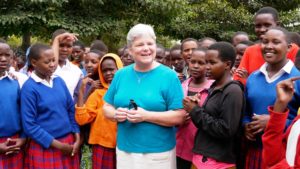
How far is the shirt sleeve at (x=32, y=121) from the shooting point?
3602mm

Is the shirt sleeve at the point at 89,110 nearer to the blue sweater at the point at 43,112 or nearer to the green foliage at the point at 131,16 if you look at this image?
the blue sweater at the point at 43,112

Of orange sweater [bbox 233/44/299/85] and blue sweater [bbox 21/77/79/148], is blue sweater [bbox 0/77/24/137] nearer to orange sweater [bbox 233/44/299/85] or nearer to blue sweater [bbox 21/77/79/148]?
blue sweater [bbox 21/77/79/148]

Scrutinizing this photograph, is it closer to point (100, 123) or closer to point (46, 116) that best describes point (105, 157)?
point (100, 123)

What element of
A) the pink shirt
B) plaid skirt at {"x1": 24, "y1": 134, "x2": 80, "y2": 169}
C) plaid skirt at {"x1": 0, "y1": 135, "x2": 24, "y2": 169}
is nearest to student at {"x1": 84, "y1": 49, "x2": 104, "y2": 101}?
plaid skirt at {"x1": 24, "y1": 134, "x2": 80, "y2": 169}

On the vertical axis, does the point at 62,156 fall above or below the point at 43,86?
below

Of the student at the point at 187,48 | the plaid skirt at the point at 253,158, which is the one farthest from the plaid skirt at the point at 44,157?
the student at the point at 187,48

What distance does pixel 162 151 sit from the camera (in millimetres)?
3123

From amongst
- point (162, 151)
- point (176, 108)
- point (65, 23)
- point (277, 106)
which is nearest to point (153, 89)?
point (176, 108)

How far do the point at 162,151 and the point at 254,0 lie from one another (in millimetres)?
11822

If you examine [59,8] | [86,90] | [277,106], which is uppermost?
[59,8]

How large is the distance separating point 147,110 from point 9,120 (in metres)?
1.41

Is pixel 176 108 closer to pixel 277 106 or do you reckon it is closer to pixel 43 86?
pixel 277 106

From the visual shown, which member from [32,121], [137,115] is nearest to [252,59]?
[137,115]

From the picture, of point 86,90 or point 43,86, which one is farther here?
point 86,90
